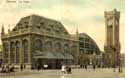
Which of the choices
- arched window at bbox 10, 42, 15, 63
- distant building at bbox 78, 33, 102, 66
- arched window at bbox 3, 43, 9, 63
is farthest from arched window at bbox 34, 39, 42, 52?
distant building at bbox 78, 33, 102, 66

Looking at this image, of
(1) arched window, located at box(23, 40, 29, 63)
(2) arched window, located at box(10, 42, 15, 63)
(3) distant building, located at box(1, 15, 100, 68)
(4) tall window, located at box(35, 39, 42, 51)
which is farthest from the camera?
(2) arched window, located at box(10, 42, 15, 63)

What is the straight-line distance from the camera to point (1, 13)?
1233cm

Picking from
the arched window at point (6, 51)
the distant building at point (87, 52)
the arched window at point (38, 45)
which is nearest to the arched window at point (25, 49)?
the arched window at point (38, 45)

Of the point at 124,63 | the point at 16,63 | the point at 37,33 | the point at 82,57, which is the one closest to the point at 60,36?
the point at 37,33

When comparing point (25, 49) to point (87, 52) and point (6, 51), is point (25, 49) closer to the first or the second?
point (6, 51)

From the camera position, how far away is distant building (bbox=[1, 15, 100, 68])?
85.5 ft

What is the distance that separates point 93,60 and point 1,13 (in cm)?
3328

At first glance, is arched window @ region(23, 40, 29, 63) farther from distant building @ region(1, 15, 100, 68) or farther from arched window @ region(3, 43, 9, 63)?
arched window @ region(3, 43, 9, 63)

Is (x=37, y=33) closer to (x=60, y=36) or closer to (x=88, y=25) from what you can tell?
(x=60, y=36)

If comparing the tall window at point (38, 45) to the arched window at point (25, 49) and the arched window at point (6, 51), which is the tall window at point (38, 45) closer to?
the arched window at point (25, 49)

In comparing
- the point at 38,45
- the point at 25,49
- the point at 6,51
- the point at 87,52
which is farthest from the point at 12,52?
the point at 87,52

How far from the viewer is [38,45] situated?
95.8 ft

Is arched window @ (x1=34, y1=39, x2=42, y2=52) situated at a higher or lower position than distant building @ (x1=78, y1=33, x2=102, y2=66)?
higher

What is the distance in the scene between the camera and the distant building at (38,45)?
26048 millimetres
